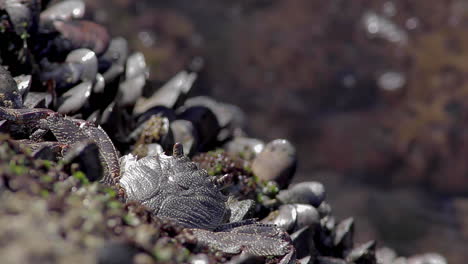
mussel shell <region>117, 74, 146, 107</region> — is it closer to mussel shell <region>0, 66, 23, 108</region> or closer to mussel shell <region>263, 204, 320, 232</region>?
mussel shell <region>0, 66, 23, 108</region>

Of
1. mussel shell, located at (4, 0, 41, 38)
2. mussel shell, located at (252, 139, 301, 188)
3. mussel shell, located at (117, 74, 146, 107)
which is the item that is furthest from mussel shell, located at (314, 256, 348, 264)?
mussel shell, located at (4, 0, 41, 38)

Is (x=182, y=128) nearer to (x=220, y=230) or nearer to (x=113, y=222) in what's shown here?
(x=220, y=230)

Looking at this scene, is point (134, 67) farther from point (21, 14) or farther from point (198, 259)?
point (198, 259)

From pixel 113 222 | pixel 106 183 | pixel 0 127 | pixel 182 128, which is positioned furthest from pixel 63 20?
pixel 113 222

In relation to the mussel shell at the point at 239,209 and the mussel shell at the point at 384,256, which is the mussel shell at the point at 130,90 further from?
the mussel shell at the point at 384,256

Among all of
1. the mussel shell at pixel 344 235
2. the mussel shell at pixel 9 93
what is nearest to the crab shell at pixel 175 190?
the mussel shell at pixel 9 93

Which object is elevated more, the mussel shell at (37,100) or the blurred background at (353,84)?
the blurred background at (353,84)
